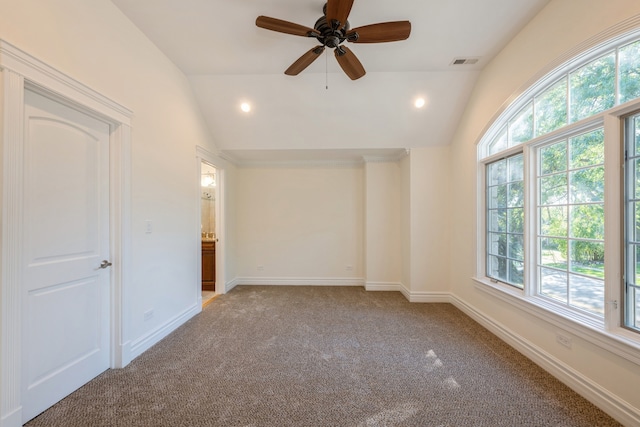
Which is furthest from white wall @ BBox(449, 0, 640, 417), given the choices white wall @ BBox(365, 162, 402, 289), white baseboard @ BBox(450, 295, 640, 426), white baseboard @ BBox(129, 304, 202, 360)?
white baseboard @ BBox(129, 304, 202, 360)

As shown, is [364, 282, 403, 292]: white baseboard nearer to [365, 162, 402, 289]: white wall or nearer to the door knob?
[365, 162, 402, 289]: white wall

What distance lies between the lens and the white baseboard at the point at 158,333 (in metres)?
2.35

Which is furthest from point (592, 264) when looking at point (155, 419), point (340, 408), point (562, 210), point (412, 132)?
point (155, 419)

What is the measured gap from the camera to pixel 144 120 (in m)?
2.46

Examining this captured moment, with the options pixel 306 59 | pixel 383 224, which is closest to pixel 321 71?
pixel 306 59

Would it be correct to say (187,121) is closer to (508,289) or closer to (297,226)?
(297,226)

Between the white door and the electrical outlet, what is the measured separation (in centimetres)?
374

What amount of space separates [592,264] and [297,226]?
12.6 ft

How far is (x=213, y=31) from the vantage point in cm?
239

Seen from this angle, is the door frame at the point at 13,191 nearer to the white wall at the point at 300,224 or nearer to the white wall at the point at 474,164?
the white wall at the point at 300,224

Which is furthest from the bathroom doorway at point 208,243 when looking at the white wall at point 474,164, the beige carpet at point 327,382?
the white wall at point 474,164

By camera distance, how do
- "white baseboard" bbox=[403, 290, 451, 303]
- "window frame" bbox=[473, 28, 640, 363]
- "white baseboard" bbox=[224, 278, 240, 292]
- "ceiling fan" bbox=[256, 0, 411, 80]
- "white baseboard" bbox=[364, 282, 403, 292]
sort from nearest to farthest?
1. "window frame" bbox=[473, 28, 640, 363]
2. "ceiling fan" bbox=[256, 0, 411, 80]
3. "white baseboard" bbox=[403, 290, 451, 303]
4. "white baseboard" bbox=[224, 278, 240, 292]
5. "white baseboard" bbox=[364, 282, 403, 292]

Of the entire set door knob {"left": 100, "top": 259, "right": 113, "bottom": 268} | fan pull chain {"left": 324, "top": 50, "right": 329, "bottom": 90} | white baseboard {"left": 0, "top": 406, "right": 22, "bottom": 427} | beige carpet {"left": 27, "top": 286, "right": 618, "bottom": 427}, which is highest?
fan pull chain {"left": 324, "top": 50, "right": 329, "bottom": 90}

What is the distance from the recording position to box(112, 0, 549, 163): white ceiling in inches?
85.3
